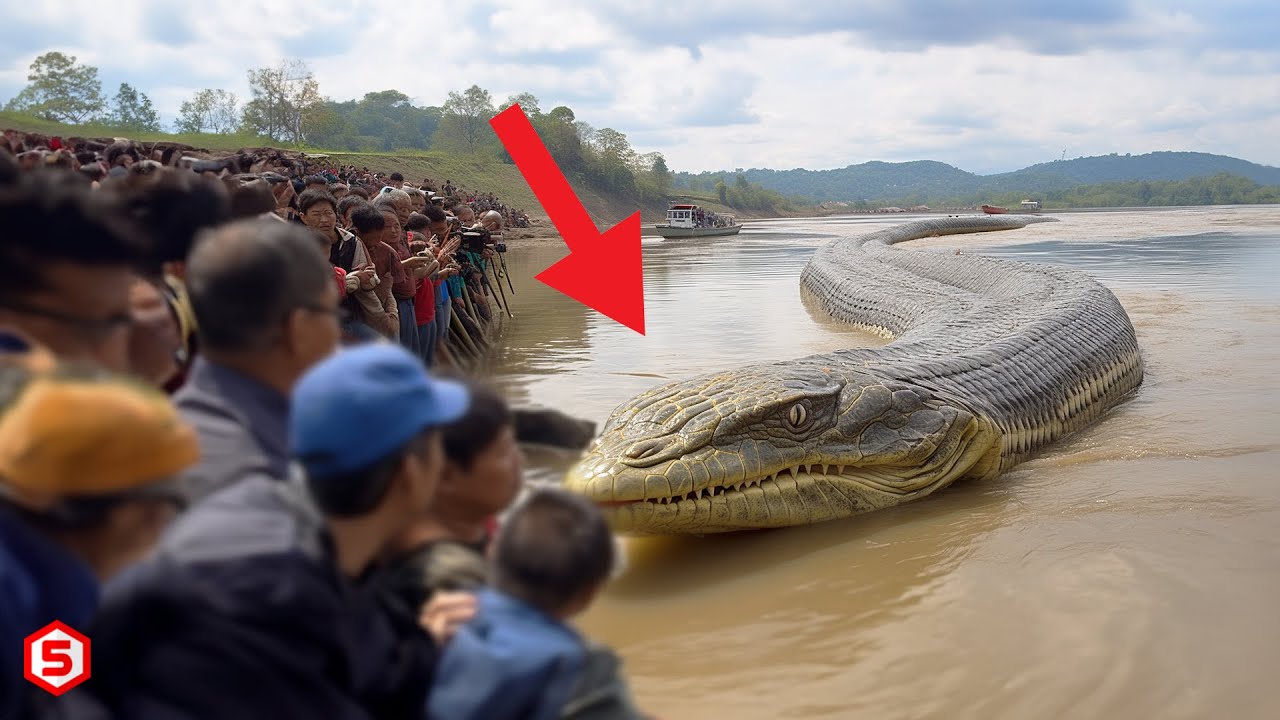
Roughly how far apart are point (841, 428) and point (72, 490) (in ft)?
11.9

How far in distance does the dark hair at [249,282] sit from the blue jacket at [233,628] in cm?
43

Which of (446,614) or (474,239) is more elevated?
Result: (474,239)

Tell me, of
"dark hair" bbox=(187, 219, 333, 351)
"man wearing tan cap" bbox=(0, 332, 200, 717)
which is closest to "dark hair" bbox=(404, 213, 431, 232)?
"dark hair" bbox=(187, 219, 333, 351)

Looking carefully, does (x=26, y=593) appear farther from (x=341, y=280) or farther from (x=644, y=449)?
(x=341, y=280)

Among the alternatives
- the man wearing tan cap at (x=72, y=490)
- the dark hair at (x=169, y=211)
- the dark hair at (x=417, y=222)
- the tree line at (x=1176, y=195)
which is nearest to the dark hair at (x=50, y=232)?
the man wearing tan cap at (x=72, y=490)

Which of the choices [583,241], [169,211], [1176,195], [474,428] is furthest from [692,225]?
[1176,195]

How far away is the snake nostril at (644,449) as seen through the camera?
12.6 ft

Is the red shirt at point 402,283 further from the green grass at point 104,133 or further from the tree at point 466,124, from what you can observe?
the tree at point 466,124

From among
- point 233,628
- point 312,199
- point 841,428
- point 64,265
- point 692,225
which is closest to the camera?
point 233,628

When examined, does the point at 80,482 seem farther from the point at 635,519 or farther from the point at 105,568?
the point at 635,519

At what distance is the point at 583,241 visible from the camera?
858 centimetres

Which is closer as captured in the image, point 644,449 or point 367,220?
point 644,449

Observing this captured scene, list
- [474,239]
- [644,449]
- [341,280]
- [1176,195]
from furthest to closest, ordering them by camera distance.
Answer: [1176,195]
[474,239]
[341,280]
[644,449]

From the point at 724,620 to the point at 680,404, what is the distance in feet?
3.57
